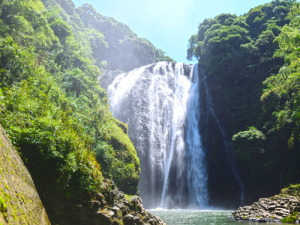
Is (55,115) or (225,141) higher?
(225,141)

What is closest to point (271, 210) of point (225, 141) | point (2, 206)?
point (2, 206)

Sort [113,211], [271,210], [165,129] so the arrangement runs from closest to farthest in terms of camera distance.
A: [113,211] → [271,210] → [165,129]

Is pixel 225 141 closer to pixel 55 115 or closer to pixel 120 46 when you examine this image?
pixel 55 115

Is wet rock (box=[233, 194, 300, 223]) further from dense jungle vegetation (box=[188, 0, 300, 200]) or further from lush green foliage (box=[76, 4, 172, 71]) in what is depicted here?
lush green foliage (box=[76, 4, 172, 71])

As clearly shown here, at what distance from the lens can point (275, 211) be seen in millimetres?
13445

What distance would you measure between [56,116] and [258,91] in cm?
2541

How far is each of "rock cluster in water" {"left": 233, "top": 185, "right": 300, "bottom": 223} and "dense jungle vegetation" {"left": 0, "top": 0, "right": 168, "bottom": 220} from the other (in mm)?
6790

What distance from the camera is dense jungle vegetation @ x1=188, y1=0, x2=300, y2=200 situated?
62.3 ft

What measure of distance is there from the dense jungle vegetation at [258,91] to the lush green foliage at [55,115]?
429 inches

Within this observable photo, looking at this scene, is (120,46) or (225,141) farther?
(120,46)

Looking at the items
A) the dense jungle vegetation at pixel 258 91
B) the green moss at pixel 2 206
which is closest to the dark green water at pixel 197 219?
the dense jungle vegetation at pixel 258 91

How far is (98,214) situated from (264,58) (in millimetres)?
30304

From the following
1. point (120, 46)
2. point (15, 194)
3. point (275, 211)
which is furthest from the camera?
point (120, 46)

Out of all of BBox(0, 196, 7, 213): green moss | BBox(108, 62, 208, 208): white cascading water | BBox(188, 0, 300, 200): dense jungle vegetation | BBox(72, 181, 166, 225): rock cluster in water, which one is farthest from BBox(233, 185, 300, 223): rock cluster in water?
BBox(0, 196, 7, 213): green moss
